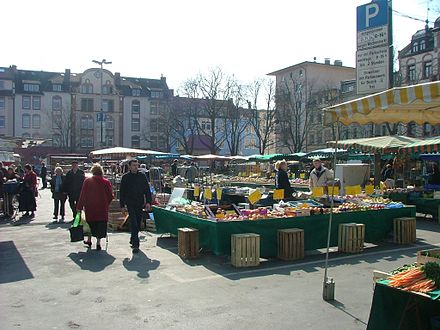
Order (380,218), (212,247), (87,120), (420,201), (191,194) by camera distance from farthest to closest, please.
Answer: (87,120) → (191,194) → (420,201) → (380,218) → (212,247)

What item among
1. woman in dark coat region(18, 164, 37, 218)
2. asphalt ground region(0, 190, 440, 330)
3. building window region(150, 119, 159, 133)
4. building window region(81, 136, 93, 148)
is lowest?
asphalt ground region(0, 190, 440, 330)

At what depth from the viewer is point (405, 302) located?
12.2 ft

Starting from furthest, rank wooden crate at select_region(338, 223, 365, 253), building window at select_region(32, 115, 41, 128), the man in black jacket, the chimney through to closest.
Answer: the chimney < building window at select_region(32, 115, 41, 128) < the man in black jacket < wooden crate at select_region(338, 223, 365, 253)

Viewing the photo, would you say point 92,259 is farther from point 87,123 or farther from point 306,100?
point 87,123

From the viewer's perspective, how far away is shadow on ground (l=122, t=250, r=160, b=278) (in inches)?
285

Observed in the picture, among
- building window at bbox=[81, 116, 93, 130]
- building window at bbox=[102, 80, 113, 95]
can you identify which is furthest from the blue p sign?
building window at bbox=[102, 80, 113, 95]

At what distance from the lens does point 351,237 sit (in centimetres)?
862

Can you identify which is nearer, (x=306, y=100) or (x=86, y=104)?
(x=306, y=100)

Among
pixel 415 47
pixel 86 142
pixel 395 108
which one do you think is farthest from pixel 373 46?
pixel 86 142

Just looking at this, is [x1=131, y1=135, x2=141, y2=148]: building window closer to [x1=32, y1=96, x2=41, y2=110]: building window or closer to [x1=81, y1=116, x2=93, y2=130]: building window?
[x1=81, y1=116, x2=93, y2=130]: building window

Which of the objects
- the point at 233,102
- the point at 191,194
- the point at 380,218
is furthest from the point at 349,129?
the point at 380,218

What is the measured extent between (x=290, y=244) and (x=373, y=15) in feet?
15.7

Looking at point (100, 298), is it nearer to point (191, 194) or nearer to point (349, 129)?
point (191, 194)

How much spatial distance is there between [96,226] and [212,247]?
259 centimetres
